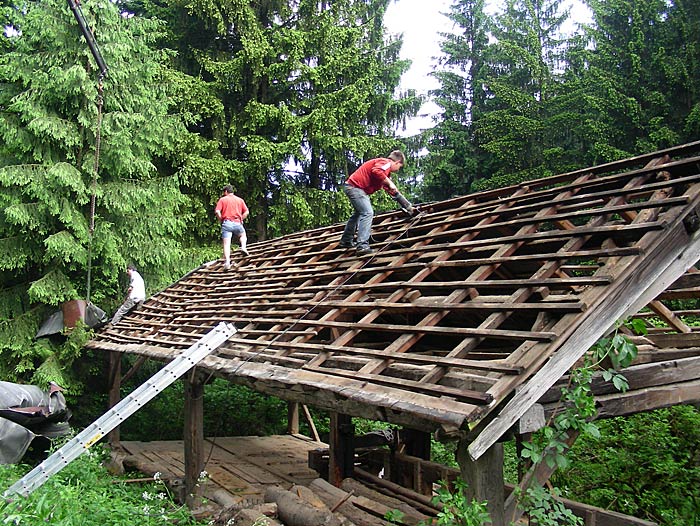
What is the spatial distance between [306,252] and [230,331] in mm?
2145

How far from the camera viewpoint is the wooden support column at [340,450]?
879 centimetres

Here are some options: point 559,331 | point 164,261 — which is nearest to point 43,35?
point 164,261

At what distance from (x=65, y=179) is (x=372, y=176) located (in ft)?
24.3

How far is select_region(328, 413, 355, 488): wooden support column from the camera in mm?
8789

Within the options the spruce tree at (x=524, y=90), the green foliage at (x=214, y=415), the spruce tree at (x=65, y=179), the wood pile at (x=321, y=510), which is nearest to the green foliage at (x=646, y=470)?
the wood pile at (x=321, y=510)

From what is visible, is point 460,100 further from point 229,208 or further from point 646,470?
point 646,470

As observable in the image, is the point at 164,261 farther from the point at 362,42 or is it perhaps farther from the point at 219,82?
the point at 362,42

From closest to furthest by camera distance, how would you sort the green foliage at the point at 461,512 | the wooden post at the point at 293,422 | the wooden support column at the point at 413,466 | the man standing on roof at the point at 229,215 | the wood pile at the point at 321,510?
the green foliage at the point at 461,512, the wood pile at the point at 321,510, the wooden support column at the point at 413,466, the man standing on roof at the point at 229,215, the wooden post at the point at 293,422

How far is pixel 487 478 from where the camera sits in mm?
3928

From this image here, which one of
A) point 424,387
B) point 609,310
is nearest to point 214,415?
point 424,387

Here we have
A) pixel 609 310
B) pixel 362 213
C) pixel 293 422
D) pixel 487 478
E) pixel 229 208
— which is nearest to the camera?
pixel 487 478

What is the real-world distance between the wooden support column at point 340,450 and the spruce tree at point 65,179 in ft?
19.9

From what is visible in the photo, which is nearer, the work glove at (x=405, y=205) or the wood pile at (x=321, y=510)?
the wood pile at (x=321, y=510)

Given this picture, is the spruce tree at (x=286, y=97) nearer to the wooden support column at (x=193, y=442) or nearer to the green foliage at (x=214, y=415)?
the green foliage at (x=214, y=415)
